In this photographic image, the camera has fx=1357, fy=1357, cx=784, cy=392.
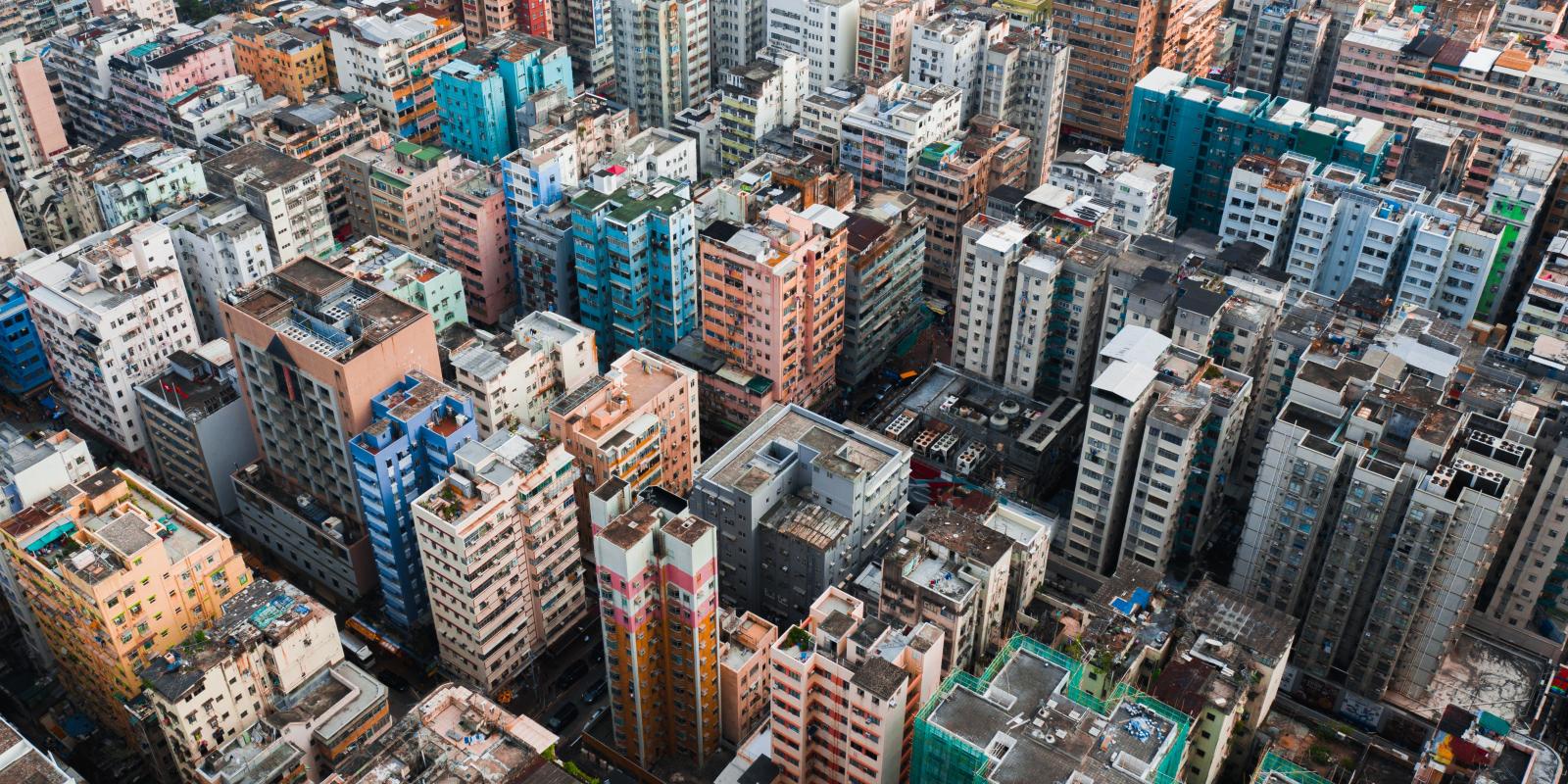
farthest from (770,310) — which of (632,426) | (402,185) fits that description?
(402,185)

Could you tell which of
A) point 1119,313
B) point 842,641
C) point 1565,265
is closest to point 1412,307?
point 1565,265

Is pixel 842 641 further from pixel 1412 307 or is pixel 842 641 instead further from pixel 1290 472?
pixel 1412 307

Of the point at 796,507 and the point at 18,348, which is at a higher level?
the point at 796,507

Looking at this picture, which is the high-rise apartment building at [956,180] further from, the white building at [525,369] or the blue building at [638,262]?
the white building at [525,369]

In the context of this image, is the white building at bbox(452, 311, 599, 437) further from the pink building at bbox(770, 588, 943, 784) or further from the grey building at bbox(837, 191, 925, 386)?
the pink building at bbox(770, 588, 943, 784)

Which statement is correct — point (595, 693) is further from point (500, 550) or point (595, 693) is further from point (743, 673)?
point (743, 673)

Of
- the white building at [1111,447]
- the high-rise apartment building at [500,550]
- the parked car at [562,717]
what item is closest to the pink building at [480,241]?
the high-rise apartment building at [500,550]

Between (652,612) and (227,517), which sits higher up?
(652,612)
